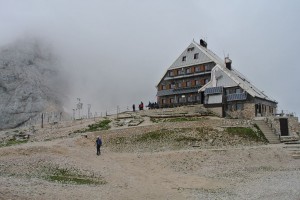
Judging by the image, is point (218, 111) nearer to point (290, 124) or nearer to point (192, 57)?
point (290, 124)

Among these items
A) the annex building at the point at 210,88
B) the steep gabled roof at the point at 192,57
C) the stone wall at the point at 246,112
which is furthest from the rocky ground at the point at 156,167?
the steep gabled roof at the point at 192,57

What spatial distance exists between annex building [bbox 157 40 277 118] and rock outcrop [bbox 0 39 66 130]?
64.5 meters

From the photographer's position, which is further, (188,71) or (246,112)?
(188,71)

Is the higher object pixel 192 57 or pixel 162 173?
pixel 192 57

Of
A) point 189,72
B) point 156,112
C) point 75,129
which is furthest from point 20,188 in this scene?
point 189,72

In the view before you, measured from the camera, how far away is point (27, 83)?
145m

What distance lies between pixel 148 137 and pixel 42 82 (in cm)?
10662

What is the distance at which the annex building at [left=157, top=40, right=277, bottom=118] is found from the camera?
244 feet

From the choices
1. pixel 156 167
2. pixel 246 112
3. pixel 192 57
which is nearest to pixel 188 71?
pixel 192 57

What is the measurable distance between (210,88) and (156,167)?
4161cm

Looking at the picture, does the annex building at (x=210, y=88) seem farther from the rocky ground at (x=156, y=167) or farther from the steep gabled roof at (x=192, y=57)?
the rocky ground at (x=156, y=167)

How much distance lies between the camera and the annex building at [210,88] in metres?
74.4

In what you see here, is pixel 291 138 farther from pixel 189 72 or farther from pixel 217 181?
pixel 189 72

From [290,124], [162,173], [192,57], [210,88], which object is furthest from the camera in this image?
[192,57]
